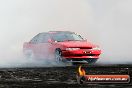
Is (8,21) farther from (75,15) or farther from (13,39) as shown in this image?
(75,15)

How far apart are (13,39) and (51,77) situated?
53.6 feet

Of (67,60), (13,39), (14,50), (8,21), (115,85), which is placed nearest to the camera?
(115,85)

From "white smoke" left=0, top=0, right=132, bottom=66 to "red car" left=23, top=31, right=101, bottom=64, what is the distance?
950 centimetres

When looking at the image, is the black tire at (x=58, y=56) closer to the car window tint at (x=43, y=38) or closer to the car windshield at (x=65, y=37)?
the car windshield at (x=65, y=37)

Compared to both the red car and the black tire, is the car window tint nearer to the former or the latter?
the red car

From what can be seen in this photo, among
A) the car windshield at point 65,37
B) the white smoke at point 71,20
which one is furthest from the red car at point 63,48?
the white smoke at point 71,20

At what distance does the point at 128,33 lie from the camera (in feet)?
130

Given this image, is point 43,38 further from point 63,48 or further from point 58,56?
point 63,48

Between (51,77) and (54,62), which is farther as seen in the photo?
(54,62)

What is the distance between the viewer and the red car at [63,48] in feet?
57.8

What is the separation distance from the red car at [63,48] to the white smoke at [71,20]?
9.50 m

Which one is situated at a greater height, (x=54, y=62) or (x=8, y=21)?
(x=8, y=21)

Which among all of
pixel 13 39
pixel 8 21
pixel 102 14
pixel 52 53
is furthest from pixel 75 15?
pixel 52 53

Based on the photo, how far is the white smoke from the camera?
32.7m
